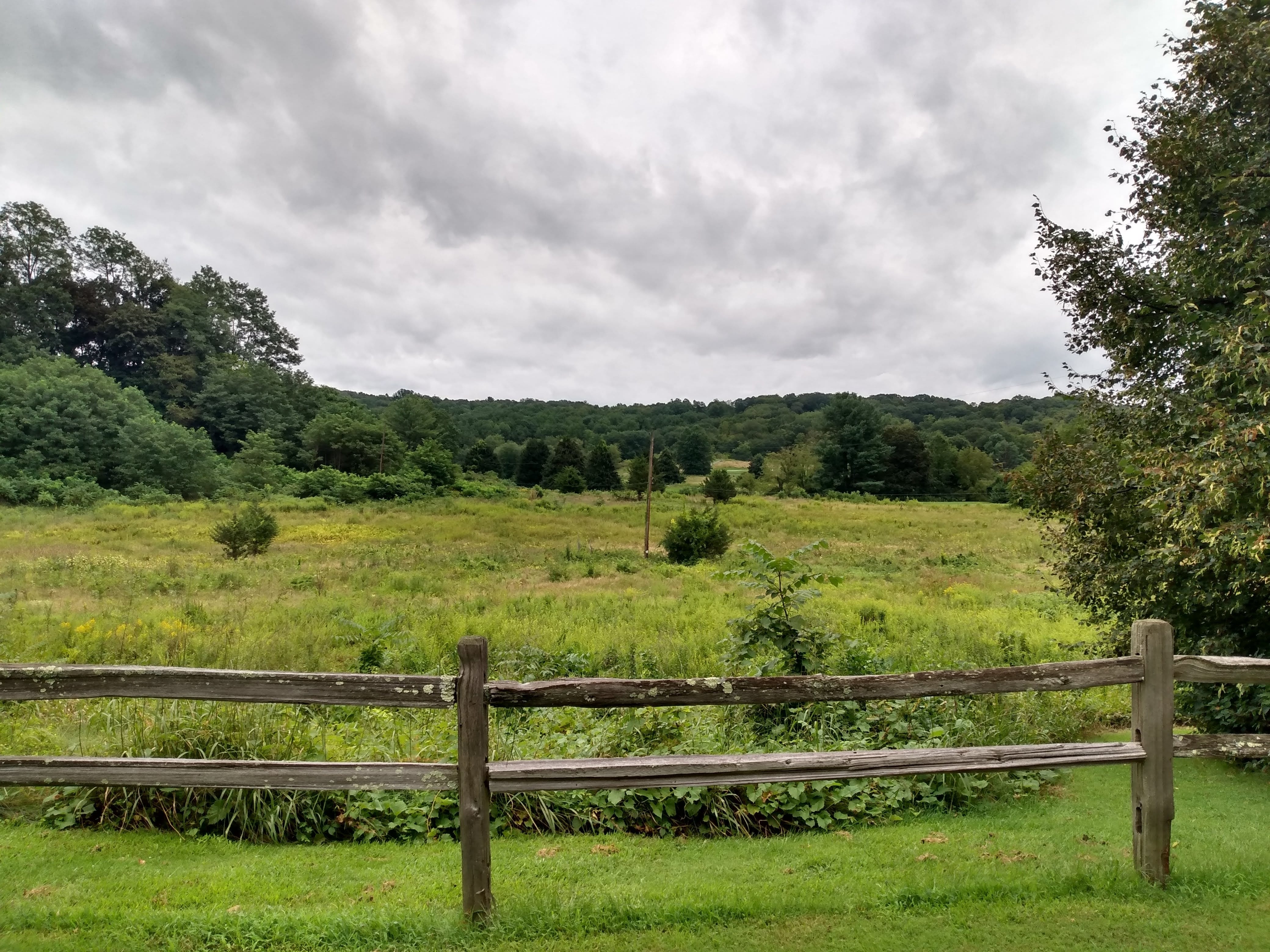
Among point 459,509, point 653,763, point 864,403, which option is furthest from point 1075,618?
point 864,403

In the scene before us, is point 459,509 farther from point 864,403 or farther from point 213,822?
point 864,403

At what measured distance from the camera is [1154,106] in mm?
7707

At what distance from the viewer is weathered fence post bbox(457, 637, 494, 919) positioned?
309 centimetres

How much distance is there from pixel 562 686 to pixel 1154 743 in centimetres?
324

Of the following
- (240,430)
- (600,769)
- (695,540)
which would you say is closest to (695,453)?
(240,430)

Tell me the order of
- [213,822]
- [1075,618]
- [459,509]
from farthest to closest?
[459,509] → [1075,618] → [213,822]

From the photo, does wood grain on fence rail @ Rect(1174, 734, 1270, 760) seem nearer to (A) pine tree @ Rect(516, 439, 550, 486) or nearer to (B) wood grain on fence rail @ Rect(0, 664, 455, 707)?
(B) wood grain on fence rail @ Rect(0, 664, 455, 707)

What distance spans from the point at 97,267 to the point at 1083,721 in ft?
410

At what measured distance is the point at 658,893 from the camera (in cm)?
349

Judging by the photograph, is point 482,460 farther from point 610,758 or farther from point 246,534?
point 610,758

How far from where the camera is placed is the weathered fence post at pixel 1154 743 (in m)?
3.46

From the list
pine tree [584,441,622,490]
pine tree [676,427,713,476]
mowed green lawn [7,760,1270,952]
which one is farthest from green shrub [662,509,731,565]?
pine tree [676,427,713,476]

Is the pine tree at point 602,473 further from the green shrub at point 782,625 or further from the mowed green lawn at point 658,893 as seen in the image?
the mowed green lawn at point 658,893

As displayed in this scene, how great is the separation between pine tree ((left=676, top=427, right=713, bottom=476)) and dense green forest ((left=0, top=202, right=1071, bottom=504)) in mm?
225
